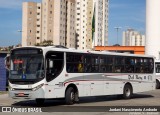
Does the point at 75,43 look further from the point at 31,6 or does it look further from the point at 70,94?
the point at 70,94

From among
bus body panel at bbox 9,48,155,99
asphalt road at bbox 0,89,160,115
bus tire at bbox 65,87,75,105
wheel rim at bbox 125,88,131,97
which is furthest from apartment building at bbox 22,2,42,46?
bus tire at bbox 65,87,75,105

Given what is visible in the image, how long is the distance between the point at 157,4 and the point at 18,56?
46.5 meters

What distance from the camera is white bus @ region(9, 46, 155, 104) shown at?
18500 mm

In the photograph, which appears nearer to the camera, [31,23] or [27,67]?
[27,67]

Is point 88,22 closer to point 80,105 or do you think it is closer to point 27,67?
point 80,105

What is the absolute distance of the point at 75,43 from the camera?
5984 inches

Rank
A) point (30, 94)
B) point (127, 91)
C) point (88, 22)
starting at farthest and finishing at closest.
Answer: point (88, 22)
point (127, 91)
point (30, 94)

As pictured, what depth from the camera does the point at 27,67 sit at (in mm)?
18625

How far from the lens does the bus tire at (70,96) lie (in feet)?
64.5

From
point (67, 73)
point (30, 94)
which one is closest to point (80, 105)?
point (67, 73)

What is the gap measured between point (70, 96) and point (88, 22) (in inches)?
5172

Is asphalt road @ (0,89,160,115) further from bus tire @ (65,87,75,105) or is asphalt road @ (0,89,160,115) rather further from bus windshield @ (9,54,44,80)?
bus windshield @ (9,54,44,80)

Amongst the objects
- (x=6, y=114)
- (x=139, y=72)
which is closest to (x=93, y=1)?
(x=139, y=72)

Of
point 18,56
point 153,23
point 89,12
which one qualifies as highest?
point 89,12
